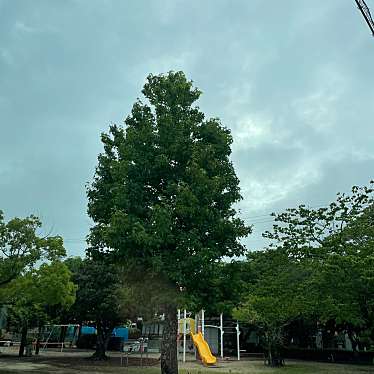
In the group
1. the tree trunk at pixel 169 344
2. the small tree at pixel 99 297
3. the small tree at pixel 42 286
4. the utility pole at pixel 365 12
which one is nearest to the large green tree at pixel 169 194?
the tree trunk at pixel 169 344

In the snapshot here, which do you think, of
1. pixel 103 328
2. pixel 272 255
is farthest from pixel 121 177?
pixel 103 328

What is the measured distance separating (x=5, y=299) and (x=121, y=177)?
23.8 feet

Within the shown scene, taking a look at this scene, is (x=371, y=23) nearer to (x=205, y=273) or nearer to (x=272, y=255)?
(x=205, y=273)

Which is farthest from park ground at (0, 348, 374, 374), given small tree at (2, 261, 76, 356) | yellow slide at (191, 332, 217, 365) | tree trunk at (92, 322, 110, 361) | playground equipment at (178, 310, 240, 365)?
small tree at (2, 261, 76, 356)

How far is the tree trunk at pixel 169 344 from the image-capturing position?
13.1m

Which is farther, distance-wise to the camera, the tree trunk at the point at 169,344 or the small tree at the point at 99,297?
the small tree at the point at 99,297

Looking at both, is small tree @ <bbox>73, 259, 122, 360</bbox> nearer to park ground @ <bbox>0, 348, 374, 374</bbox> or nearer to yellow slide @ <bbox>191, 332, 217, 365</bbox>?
park ground @ <bbox>0, 348, 374, 374</bbox>

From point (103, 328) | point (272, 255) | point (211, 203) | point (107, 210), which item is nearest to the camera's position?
point (211, 203)

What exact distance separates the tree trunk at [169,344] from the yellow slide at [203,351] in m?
12.0

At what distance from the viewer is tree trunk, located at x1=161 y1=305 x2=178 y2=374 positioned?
42.9 ft

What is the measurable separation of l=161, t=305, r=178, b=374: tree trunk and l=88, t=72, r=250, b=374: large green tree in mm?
28

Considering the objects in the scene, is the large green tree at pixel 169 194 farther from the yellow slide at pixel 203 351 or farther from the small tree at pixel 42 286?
the yellow slide at pixel 203 351

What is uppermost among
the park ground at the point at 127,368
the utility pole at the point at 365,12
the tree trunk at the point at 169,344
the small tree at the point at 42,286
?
the utility pole at the point at 365,12

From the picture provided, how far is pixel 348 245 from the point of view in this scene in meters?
16.2
